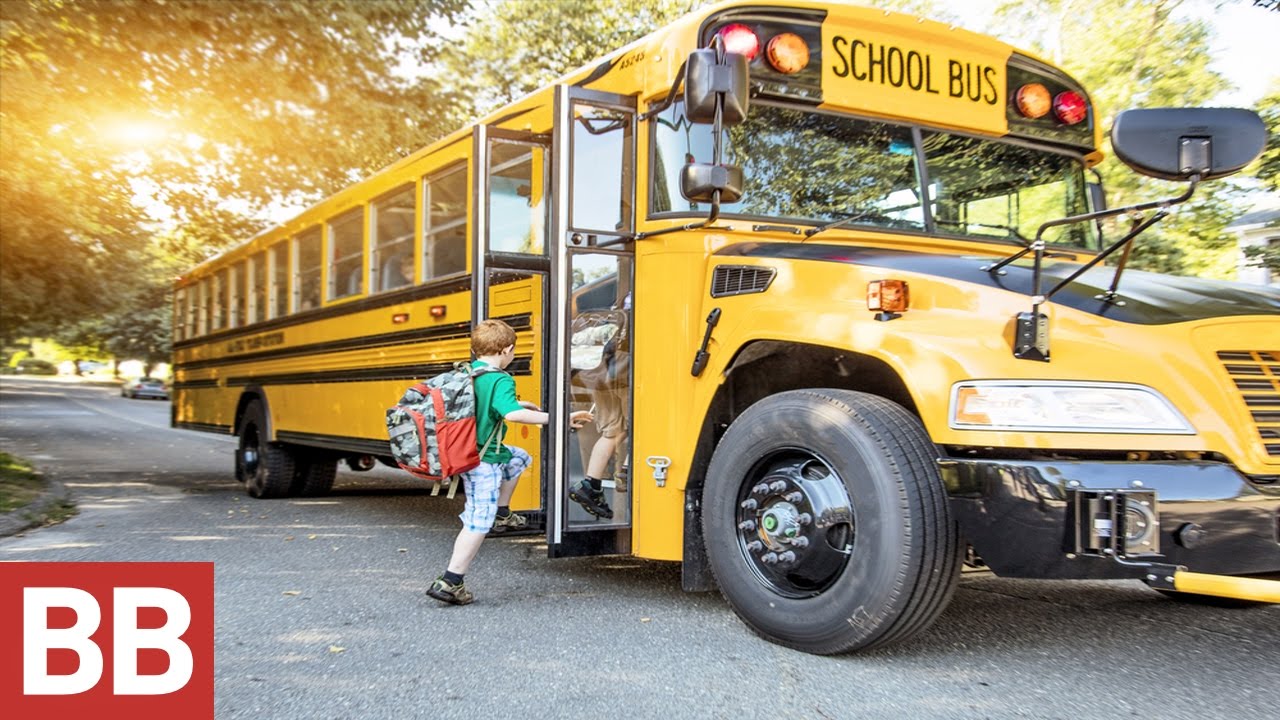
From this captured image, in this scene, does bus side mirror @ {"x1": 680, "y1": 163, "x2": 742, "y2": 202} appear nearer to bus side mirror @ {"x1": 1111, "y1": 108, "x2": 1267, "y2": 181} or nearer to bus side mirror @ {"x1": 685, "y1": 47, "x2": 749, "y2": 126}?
bus side mirror @ {"x1": 685, "y1": 47, "x2": 749, "y2": 126}

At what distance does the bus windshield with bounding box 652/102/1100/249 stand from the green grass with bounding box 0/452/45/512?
6263 millimetres

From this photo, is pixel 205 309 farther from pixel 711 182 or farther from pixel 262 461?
pixel 711 182

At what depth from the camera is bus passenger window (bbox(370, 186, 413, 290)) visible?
21.9ft

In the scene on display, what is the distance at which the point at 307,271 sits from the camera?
838cm

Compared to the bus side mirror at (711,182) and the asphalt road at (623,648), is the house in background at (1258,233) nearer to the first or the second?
the asphalt road at (623,648)

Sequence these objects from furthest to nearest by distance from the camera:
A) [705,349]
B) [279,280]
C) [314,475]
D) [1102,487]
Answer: [314,475] < [279,280] < [705,349] < [1102,487]

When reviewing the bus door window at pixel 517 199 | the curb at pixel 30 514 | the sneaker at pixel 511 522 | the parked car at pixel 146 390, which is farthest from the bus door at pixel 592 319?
the parked car at pixel 146 390

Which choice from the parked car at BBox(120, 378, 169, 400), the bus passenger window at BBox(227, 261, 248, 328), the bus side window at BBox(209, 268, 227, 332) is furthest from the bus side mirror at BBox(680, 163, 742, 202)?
the parked car at BBox(120, 378, 169, 400)

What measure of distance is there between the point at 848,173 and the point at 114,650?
3342 mm

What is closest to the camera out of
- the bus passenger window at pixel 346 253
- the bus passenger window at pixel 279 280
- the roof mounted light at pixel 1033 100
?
the roof mounted light at pixel 1033 100

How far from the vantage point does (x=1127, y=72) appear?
A: 12.4 m

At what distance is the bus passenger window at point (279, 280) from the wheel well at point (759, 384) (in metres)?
5.57

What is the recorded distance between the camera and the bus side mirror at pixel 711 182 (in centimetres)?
395

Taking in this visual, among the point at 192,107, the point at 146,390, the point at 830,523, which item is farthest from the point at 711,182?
the point at 146,390
